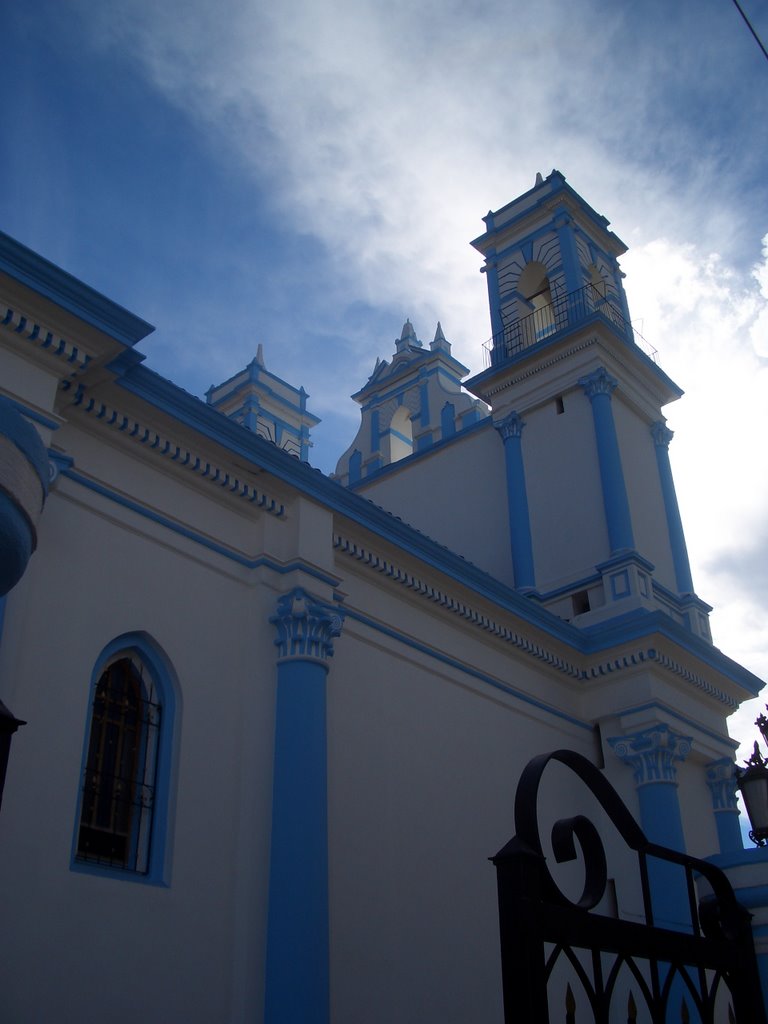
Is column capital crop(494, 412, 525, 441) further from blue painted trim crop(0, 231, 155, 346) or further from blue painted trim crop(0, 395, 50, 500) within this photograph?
blue painted trim crop(0, 395, 50, 500)

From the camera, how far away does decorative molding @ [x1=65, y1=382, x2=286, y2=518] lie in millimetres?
8703

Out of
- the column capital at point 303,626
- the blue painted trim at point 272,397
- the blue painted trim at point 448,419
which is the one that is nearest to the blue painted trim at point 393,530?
the column capital at point 303,626

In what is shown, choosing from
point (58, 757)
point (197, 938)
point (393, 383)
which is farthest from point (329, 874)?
point (393, 383)

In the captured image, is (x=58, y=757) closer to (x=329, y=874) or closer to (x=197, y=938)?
(x=197, y=938)

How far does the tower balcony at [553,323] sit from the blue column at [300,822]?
8.73 metres

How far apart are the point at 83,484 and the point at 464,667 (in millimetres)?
5150

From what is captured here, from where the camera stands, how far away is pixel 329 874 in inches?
359

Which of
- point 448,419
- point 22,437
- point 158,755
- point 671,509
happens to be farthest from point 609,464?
point 22,437

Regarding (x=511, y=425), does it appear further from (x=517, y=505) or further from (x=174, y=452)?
(x=174, y=452)

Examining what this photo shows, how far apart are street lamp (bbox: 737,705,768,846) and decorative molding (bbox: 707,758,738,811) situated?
24.6ft

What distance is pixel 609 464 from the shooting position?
615 inches

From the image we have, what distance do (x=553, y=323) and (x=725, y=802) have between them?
817 centimetres

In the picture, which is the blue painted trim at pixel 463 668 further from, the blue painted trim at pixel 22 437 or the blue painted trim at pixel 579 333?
the blue painted trim at pixel 22 437

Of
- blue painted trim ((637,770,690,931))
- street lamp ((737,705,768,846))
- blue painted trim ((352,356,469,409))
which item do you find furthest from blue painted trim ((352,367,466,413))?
street lamp ((737,705,768,846))
